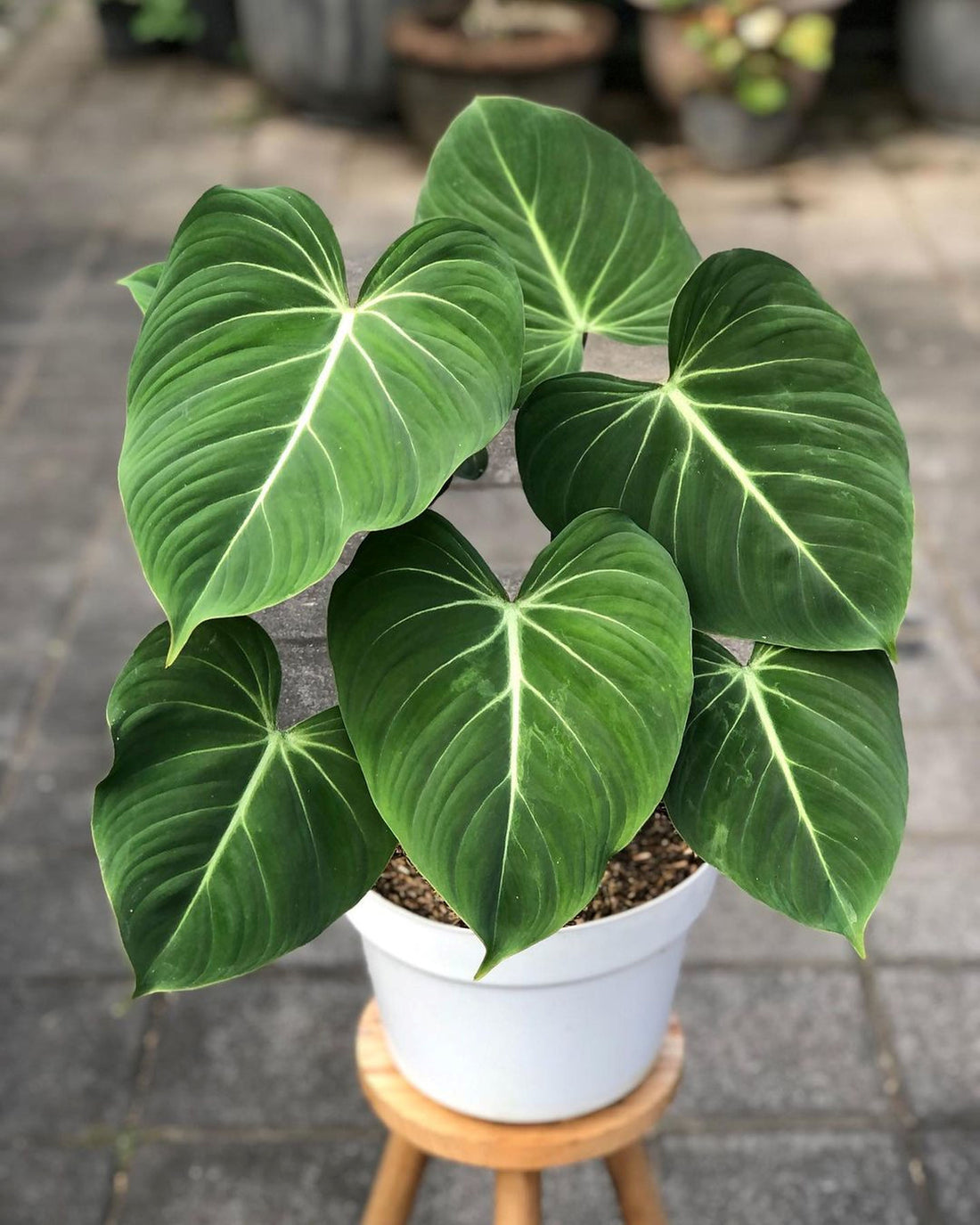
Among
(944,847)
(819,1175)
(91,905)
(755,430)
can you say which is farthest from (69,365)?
(755,430)

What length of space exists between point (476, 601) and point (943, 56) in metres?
3.30

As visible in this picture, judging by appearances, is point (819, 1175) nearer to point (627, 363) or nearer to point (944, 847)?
point (944, 847)

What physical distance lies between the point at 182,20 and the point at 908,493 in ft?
12.5

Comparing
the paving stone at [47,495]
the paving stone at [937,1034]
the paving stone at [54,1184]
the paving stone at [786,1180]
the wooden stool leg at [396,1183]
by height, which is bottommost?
the paving stone at [47,495]

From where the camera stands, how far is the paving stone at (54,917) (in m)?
1.58

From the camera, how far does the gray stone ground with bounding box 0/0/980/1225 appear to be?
1347mm

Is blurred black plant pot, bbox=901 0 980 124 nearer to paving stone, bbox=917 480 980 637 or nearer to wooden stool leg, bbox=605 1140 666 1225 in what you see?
paving stone, bbox=917 480 980 637

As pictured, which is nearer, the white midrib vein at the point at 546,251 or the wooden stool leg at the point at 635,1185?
the white midrib vein at the point at 546,251

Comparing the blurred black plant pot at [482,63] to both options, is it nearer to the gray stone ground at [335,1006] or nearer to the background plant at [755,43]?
the background plant at [755,43]

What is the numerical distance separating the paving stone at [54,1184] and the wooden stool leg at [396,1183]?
42 cm

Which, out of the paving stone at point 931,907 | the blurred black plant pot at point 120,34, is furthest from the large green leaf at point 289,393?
the blurred black plant pot at point 120,34

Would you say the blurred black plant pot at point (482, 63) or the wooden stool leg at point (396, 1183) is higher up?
the wooden stool leg at point (396, 1183)

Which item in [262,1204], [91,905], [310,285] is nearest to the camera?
[310,285]

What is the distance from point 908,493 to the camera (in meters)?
0.71
